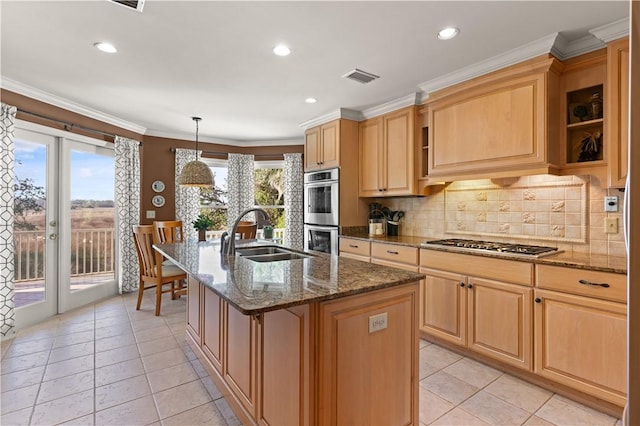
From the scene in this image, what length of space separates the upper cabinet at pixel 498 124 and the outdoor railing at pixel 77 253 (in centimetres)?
432

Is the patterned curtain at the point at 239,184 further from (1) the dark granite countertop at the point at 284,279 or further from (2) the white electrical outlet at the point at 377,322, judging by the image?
(2) the white electrical outlet at the point at 377,322

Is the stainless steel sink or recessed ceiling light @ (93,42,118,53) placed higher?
recessed ceiling light @ (93,42,118,53)

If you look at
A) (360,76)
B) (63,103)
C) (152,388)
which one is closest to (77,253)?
(63,103)

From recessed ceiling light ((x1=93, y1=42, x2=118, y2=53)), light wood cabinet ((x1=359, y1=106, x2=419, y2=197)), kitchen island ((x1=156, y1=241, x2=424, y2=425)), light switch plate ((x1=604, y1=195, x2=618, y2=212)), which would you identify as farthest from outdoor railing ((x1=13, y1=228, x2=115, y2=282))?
light switch plate ((x1=604, y1=195, x2=618, y2=212))

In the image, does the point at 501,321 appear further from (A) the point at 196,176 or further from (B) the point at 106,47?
(B) the point at 106,47

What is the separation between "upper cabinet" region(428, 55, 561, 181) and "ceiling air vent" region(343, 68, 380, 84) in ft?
2.17

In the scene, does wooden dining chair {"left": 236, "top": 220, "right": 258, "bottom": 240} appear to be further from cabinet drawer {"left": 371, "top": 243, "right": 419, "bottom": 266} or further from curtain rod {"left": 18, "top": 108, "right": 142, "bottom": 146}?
curtain rod {"left": 18, "top": 108, "right": 142, "bottom": 146}

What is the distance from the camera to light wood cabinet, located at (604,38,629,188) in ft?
6.66

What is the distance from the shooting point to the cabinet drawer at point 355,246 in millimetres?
3568

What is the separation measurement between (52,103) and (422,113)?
4094 mm

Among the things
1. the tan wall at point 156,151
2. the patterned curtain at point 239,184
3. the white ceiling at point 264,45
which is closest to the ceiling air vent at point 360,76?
the white ceiling at point 264,45

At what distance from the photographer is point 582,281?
2.00 meters

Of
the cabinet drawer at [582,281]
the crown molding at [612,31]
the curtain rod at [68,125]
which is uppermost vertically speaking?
the crown molding at [612,31]

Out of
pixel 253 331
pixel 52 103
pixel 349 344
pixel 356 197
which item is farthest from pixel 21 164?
pixel 349 344
